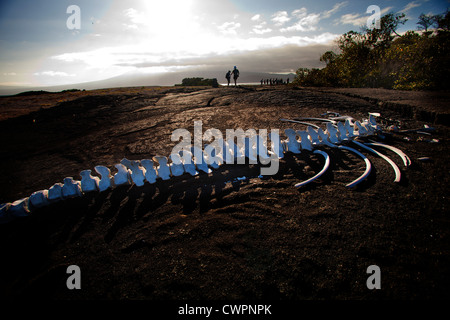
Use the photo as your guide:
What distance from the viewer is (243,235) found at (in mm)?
1935

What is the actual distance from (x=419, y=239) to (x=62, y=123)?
9.40m

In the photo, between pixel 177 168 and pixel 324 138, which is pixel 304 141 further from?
pixel 177 168

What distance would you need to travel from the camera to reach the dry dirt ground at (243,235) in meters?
1.51

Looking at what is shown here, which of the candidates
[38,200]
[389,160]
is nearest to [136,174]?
[38,200]

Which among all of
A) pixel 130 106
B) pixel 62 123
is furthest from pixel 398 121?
pixel 62 123

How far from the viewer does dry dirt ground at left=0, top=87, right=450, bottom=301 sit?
4.96 feet

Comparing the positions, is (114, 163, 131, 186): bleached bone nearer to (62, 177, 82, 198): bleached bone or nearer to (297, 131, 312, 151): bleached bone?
(62, 177, 82, 198): bleached bone

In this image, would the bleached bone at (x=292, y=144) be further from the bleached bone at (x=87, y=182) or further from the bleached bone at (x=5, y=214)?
the bleached bone at (x=5, y=214)

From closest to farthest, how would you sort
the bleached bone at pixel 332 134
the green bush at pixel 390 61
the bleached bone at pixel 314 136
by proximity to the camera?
1. the bleached bone at pixel 314 136
2. the bleached bone at pixel 332 134
3. the green bush at pixel 390 61

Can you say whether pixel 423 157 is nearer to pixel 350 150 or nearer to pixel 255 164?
pixel 350 150

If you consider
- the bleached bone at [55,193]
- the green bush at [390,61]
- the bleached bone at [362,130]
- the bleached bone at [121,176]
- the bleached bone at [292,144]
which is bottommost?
the bleached bone at [55,193]

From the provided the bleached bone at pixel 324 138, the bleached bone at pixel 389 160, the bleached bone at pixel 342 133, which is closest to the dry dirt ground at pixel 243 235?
the bleached bone at pixel 389 160
